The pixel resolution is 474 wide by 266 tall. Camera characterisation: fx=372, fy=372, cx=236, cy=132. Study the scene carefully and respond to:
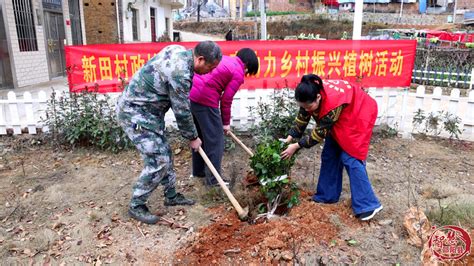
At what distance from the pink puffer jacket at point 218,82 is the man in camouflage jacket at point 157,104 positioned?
1.57 ft

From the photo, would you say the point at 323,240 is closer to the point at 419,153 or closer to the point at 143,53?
the point at 419,153

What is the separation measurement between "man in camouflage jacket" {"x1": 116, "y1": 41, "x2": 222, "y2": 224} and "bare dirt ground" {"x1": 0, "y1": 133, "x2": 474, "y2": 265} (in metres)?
0.35

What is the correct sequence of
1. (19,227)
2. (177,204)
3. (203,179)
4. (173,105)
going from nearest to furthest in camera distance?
(173,105) < (19,227) < (177,204) < (203,179)

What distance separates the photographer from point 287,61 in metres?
5.32

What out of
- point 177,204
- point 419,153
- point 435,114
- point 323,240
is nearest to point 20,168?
point 177,204

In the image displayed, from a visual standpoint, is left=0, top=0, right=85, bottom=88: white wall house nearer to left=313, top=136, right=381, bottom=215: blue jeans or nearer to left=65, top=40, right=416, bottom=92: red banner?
left=65, top=40, right=416, bottom=92: red banner

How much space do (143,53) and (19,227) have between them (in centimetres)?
287

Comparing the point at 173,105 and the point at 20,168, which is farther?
the point at 20,168

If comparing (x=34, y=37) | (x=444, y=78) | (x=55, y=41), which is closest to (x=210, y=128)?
(x=34, y=37)

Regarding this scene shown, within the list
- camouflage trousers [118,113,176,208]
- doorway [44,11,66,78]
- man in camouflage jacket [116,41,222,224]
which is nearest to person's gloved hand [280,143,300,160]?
man in camouflage jacket [116,41,222,224]

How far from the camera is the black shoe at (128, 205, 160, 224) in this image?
2932 millimetres

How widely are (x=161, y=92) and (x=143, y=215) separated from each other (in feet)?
3.30

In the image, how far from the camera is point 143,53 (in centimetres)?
511

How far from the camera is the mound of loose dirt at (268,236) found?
2.50 metres
